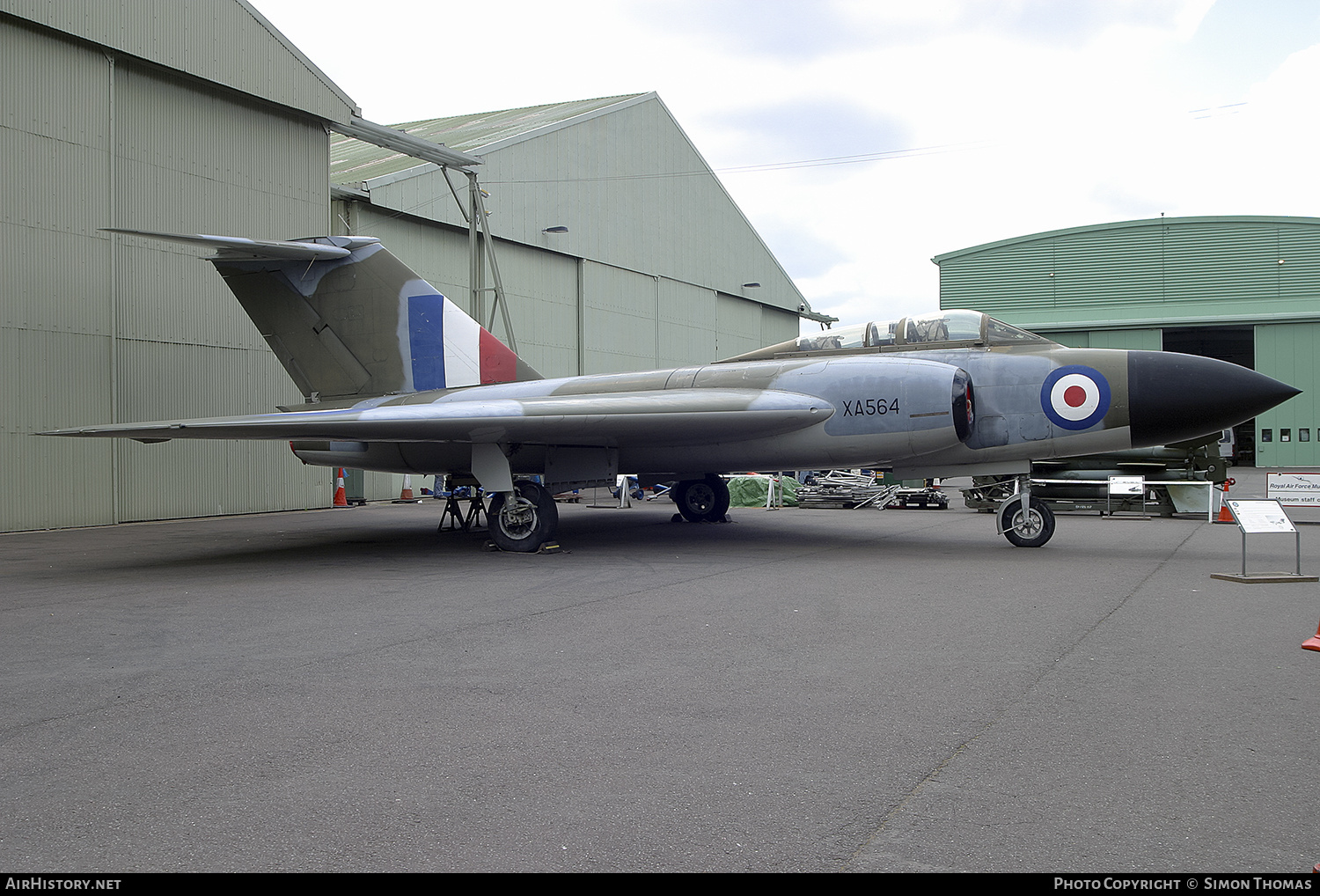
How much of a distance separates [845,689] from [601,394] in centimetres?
716

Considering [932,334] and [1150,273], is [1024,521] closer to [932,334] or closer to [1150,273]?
[932,334]

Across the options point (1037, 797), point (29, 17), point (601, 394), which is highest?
point (29, 17)

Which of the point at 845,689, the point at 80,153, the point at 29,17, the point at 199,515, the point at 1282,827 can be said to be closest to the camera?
the point at 1282,827

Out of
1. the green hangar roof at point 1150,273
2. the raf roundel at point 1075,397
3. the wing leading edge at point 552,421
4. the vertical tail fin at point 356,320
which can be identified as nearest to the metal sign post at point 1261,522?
the raf roundel at point 1075,397

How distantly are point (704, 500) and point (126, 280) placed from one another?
33.1 feet

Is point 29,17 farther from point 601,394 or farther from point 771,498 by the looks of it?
point 771,498

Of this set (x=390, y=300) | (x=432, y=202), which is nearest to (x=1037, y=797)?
(x=390, y=300)

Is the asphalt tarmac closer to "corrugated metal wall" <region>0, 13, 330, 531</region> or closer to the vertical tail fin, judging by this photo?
the vertical tail fin

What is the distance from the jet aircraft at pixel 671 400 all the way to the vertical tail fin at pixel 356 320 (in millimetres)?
24

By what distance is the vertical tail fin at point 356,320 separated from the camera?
1207 cm

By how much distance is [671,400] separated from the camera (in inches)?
399

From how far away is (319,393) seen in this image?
41.1 ft

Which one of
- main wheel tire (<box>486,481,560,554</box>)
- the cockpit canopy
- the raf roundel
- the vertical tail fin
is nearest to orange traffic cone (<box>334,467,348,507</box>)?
the vertical tail fin
